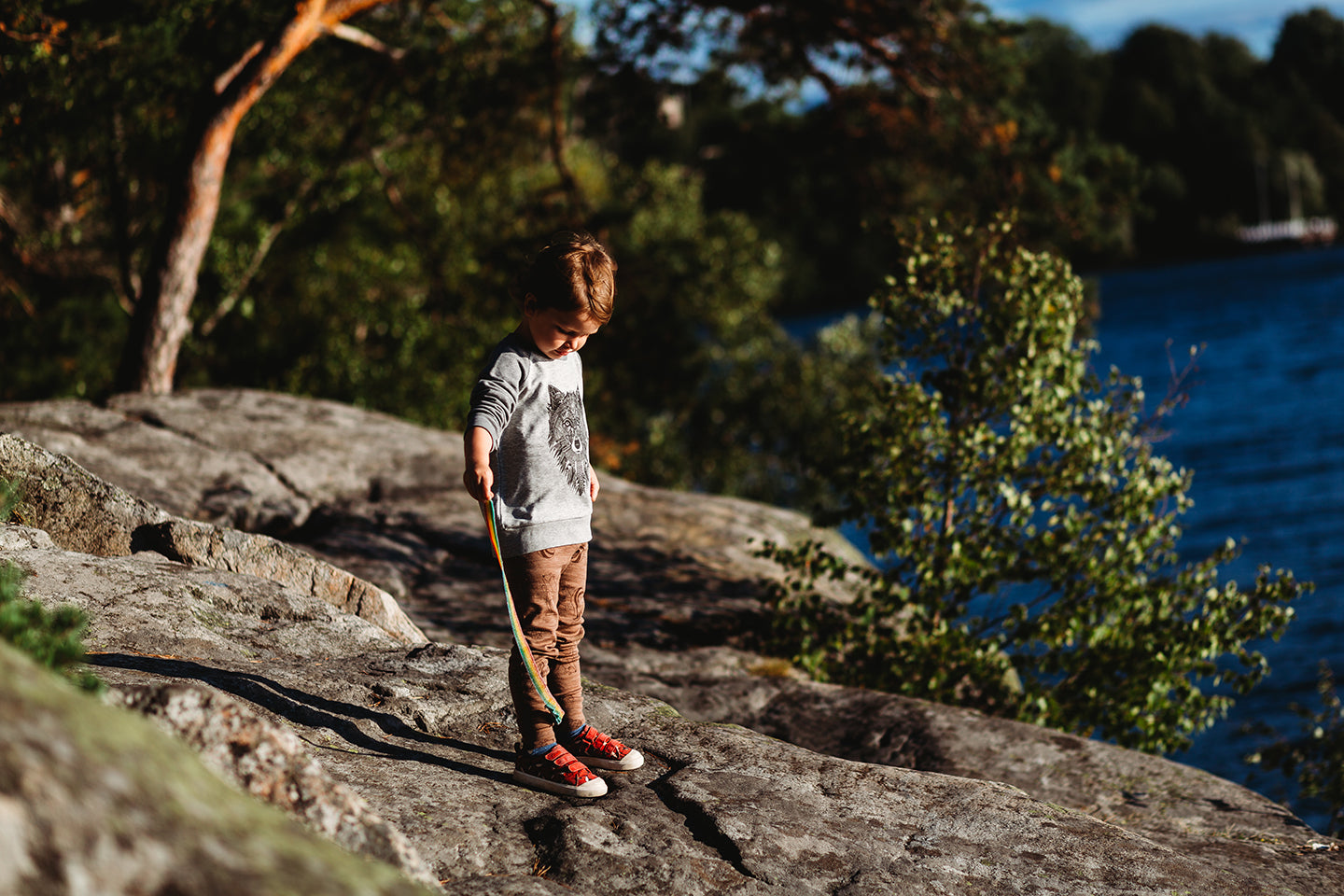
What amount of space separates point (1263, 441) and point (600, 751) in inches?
1299

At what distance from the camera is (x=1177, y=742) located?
7.44m

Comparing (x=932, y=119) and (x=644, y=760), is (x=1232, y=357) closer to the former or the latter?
(x=932, y=119)

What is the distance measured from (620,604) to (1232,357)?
44.9 m

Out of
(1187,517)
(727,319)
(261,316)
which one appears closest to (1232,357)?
(1187,517)

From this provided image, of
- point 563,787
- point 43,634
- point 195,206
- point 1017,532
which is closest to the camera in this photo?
point 43,634

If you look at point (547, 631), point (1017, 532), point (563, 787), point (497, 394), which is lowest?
point (563, 787)

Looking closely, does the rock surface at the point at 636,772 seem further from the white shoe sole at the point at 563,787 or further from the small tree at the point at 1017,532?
the small tree at the point at 1017,532

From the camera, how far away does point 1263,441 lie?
31.9 metres

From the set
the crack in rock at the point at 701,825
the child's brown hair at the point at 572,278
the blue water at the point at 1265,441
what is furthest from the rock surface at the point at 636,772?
the blue water at the point at 1265,441

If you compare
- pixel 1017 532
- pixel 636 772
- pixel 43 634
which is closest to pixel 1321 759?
pixel 1017 532

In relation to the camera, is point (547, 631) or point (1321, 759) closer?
point (547, 631)

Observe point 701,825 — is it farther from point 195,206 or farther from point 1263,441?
point 1263,441

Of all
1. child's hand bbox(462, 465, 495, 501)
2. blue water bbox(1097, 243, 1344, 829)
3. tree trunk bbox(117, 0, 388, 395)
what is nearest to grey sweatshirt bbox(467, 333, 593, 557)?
child's hand bbox(462, 465, 495, 501)

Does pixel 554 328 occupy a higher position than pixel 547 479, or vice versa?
pixel 554 328
